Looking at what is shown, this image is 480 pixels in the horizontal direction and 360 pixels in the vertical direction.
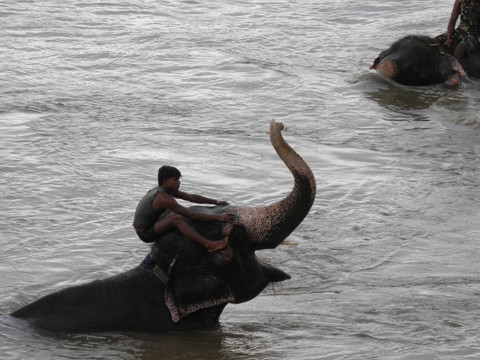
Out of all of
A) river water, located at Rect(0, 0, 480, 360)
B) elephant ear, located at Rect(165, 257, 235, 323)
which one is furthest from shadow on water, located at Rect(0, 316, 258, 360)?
elephant ear, located at Rect(165, 257, 235, 323)

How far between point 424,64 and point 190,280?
8992mm

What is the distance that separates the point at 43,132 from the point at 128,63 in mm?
3952

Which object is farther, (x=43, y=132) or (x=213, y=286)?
(x=43, y=132)

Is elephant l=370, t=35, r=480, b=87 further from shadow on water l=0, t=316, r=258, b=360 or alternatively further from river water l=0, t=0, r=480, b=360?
shadow on water l=0, t=316, r=258, b=360

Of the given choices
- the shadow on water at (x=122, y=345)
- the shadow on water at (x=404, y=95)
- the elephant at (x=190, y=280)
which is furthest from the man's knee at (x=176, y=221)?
the shadow on water at (x=404, y=95)

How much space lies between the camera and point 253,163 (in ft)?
37.0

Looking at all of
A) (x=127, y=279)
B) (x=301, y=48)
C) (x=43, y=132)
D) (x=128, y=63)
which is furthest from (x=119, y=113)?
(x=127, y=279)

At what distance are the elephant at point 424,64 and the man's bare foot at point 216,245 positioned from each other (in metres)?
8.86

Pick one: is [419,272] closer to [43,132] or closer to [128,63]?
[43,132]

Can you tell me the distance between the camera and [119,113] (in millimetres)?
13320

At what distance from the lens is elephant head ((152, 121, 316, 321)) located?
21.4 feet

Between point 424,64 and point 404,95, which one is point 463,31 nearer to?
point 424,64

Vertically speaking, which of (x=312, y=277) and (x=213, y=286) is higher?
(x=213, y=286)

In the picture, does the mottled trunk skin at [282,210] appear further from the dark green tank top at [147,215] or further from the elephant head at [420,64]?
the elephant head at [420,64]
